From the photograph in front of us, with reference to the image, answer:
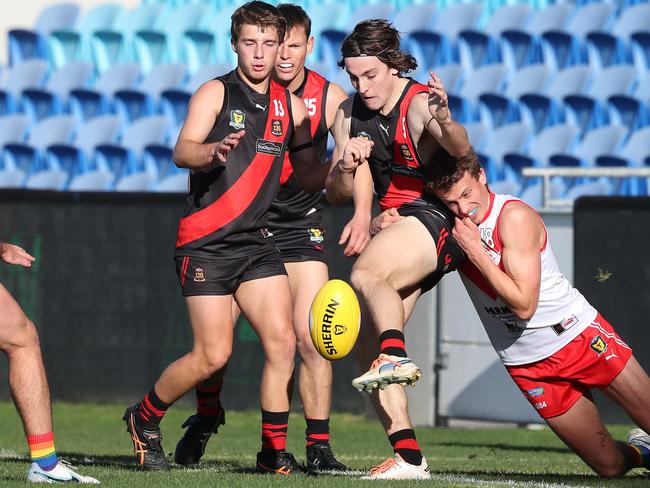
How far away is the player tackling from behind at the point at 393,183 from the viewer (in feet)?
18.8

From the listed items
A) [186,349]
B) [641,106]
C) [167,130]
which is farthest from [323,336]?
[167,130]

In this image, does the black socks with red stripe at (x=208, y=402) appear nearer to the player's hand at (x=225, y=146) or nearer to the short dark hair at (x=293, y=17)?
the player's hand at (x=225, y=146)

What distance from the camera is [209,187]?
622cm

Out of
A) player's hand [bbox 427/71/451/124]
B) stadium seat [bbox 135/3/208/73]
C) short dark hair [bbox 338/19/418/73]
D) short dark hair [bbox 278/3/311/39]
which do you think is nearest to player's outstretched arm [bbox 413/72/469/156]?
player's hand [bbox 427/71/451/124]

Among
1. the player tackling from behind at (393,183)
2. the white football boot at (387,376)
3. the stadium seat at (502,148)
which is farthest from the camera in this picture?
the stadium seat at (502,148)

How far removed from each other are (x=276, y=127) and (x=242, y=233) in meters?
0.58

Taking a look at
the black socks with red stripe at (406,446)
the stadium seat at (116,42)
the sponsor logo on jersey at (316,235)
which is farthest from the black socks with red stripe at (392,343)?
the stadium seat at (116,42)

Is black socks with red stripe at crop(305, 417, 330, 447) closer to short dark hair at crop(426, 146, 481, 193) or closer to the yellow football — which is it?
the yellow football

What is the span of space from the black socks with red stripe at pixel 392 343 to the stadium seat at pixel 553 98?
10.5 meters

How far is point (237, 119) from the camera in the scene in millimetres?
6188

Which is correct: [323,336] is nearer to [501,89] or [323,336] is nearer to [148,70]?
[501,89]

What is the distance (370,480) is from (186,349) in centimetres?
581

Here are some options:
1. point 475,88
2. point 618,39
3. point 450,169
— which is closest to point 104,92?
point 475,88

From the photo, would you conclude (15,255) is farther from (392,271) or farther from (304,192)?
(304,192)
